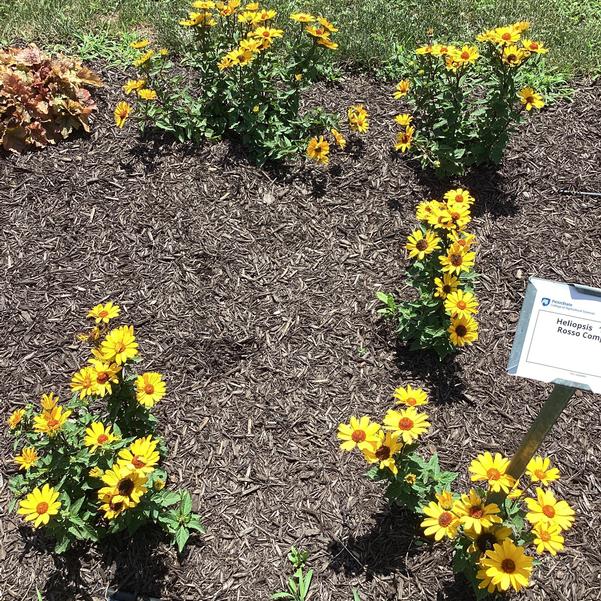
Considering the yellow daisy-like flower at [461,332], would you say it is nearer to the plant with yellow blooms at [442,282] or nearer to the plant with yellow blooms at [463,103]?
the plant with yellow blooms at [442,282]

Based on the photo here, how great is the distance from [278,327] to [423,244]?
1.03 meters

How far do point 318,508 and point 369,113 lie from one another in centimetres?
317

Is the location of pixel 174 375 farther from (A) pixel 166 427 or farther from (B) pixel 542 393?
(B) pixel 542 393

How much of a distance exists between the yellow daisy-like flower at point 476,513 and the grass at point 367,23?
13.3 feet

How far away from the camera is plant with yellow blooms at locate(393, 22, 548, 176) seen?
3875 mm

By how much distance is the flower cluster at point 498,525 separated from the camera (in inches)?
85.2

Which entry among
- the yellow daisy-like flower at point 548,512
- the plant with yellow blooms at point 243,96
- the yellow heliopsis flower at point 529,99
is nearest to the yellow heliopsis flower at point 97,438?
the yellow daisy-like flower at point 548,512

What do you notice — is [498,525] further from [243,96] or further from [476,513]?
[243,96]

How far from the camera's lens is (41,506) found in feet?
7.89

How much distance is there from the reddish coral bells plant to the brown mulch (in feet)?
0.57

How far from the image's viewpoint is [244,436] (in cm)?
323

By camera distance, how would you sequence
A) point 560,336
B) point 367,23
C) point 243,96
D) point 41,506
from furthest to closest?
point 367,23 < point 243,96 < point 41,506 < point 560,336

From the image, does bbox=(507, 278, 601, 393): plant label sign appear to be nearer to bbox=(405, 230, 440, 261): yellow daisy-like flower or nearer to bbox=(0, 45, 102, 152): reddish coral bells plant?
bbox=(405, 230, 440, 261): yellow daisy-like flower

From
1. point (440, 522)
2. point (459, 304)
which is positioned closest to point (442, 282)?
point (459, 304)
